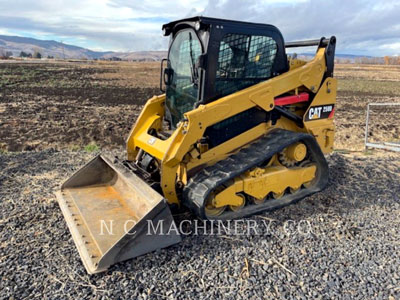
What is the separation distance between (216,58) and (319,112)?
2.27 metres

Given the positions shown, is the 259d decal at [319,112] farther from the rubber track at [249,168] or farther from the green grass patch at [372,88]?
the green grass patch at [372,88]

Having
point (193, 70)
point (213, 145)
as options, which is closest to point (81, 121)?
point (193, 70)

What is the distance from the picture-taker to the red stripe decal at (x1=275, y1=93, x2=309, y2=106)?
547cm

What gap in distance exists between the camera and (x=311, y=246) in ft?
14.3

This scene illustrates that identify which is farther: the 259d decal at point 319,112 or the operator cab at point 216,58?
the 259d decal at point 319,112

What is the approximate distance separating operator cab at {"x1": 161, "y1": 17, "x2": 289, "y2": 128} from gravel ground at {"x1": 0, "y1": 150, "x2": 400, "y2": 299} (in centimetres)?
198

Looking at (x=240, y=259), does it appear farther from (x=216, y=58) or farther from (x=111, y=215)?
(x=216, y=58)

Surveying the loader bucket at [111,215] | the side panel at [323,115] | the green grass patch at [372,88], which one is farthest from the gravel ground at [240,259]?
the green grass patch at [372,88]

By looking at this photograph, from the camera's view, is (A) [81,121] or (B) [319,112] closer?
(B) [319,112]

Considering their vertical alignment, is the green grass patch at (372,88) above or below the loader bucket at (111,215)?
above

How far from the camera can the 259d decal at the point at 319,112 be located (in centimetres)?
589

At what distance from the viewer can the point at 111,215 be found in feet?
15.5

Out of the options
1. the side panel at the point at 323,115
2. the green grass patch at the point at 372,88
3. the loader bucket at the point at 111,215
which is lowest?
the loader bucket at the point at 111,215

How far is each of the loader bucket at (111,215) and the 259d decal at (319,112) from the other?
3033mm
